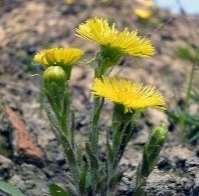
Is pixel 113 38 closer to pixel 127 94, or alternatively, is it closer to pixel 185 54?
pixel 127 94

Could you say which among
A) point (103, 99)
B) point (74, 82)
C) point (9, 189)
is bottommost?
point (74, 82)

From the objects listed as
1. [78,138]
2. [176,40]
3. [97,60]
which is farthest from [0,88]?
[176,40]

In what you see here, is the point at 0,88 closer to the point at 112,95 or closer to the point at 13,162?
the point at 13,162

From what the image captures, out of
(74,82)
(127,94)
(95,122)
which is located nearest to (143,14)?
(74,82)

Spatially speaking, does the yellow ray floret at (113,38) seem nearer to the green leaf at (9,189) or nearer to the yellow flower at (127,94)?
the yellow flower at (127,94)

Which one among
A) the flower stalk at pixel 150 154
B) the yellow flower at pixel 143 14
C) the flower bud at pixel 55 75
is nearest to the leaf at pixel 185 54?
the yellow flower at pixel 143 14
